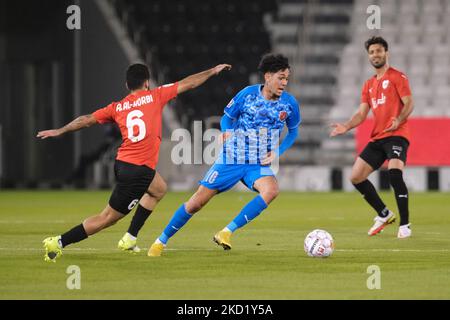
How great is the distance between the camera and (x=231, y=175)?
10805 mm

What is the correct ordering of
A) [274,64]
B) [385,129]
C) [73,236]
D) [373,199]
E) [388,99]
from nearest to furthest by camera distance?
1. [73,236]
2. [274,64]
3. [385,129]
4. [388,99]
5. [373,199]

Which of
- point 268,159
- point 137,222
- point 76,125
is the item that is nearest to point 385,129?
point 268,159

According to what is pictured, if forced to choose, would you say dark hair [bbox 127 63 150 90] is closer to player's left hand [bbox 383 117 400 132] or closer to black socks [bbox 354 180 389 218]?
player's left hand [bbox 383 117 400 132]

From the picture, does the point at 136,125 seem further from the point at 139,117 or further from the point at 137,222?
the point at 137,222

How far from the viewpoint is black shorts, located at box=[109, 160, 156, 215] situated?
10.3 metres

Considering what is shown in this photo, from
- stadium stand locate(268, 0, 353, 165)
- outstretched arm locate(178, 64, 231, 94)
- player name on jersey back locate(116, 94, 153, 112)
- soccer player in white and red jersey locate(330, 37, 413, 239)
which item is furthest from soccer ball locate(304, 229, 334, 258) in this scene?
stadium stand locate(268, 0, 353, 165)

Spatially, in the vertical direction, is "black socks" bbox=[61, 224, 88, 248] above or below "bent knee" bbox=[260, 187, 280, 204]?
below

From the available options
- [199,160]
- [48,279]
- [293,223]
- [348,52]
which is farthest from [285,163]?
[48,279]

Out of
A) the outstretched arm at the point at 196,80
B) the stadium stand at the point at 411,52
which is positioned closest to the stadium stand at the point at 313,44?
the stadium stand at the point at 411,52

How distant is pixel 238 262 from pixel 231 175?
3.74 feet

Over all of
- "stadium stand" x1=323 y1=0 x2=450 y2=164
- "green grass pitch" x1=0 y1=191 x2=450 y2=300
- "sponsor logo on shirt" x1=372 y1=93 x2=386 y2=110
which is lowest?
"green grass pitch" x1=0 y1=191 x2=450 y2=300

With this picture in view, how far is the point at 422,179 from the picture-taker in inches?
994

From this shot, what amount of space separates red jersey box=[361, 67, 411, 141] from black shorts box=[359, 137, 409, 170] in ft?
0.20

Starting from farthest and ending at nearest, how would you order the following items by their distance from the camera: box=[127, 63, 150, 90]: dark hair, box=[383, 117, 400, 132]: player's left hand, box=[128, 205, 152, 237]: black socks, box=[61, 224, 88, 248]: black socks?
box=[383, 117, 400, 132]: player's left hand < box=[128, 205, 152, 237]: black socks < box=[127, 63, 150, 90]: dark hair < box=[61, 224, 88, 248]: black socks
